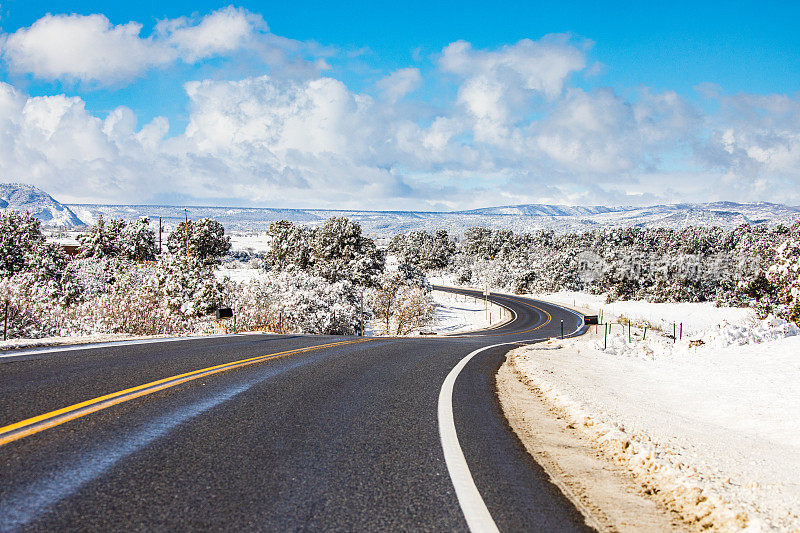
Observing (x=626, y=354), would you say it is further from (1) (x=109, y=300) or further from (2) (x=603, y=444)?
(1) (x=109, y=300)

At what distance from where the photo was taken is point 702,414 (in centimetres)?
756

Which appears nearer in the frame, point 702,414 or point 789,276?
point 702,414

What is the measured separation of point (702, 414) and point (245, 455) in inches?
275

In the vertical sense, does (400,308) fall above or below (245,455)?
below

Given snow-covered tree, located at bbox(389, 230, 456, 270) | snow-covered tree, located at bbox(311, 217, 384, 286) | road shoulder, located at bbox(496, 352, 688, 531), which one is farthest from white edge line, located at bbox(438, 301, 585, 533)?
snow-covered tree, located at bbox(389, 230, 456, 270)

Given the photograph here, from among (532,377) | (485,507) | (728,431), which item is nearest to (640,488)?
(485,507)

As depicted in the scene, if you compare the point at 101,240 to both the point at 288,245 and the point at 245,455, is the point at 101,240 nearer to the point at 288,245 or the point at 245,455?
the point at 288,245

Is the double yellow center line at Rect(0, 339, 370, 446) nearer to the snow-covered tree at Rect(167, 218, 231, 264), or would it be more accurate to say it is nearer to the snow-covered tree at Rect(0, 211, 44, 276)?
the snow-covered tree at Rect(0, 211, 44, 276)

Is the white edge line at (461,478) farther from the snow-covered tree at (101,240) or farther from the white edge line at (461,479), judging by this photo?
the snow-covered tree at (101,240)

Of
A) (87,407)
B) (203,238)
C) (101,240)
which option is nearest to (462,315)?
(203,238)

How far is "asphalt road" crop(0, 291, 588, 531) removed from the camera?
2953 mm

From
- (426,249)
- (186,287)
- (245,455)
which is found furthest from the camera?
(426,249)

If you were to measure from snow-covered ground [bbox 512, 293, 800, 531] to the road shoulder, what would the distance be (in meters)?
0.18

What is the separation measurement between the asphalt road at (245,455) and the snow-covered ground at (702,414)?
103 centimetres
